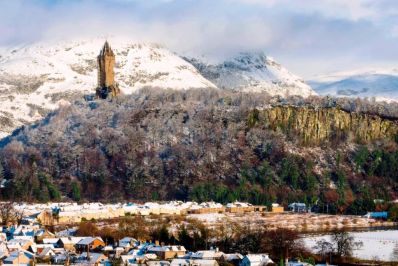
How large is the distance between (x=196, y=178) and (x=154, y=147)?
66.0 ft

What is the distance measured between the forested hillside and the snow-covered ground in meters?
33.2

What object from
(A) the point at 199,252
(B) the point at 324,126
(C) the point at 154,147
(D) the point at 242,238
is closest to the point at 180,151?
(C) the point at 154,147

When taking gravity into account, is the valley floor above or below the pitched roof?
above

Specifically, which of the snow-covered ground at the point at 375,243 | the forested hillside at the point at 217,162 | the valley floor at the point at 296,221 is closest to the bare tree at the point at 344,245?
the snow-covered ground at the point at 375,243

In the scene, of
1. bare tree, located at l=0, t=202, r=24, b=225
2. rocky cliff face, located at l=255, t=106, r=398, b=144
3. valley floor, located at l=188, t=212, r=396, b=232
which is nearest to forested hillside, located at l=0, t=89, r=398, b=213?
rocky cliff face, located at l=255, t=106, r=398, b=144

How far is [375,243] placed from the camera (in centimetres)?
10156

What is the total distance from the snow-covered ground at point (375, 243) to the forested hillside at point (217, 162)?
3317cm

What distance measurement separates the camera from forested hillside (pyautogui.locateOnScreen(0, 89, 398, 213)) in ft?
535

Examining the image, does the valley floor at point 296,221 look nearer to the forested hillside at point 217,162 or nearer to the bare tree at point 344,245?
the forested hillside at point 217,162

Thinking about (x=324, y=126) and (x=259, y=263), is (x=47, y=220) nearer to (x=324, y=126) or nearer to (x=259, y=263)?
(x=259, y=263)

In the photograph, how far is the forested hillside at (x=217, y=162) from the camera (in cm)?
16312

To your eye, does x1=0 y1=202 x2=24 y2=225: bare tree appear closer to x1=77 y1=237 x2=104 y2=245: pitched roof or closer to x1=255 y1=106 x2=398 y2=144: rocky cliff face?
x1=77 y1=237 x2=104 y2=245: pitched roof

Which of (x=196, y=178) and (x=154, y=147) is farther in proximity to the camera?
(x=154, y=147)

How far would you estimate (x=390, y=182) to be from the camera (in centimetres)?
17475
